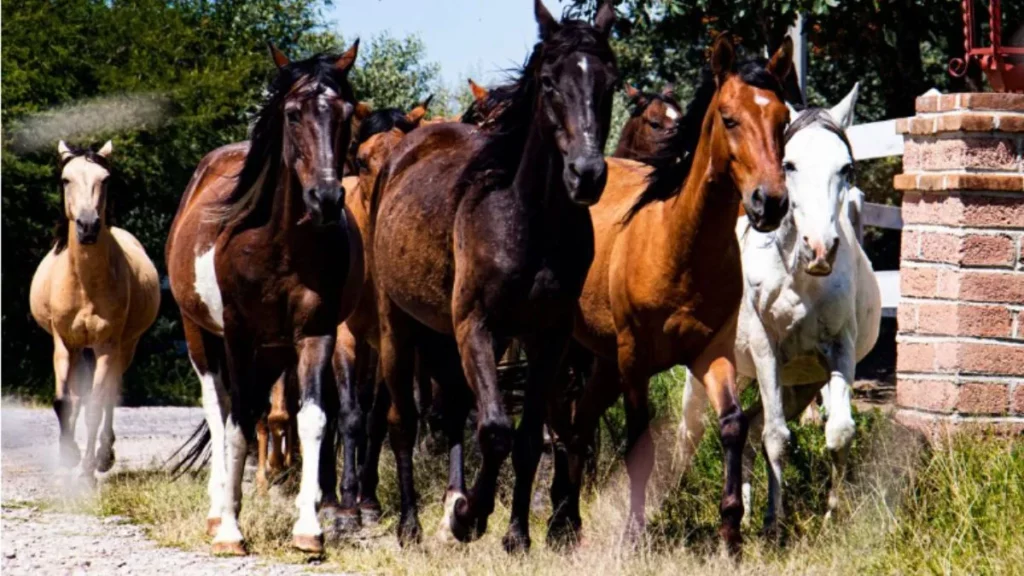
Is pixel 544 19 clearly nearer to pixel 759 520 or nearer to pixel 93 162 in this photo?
pixel 759 520

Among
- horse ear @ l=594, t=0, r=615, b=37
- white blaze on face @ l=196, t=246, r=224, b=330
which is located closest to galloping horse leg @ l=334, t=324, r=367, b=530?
white blaze on face @ l=196, t=246, r=224, b=330

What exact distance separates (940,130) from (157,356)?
16.0 metres

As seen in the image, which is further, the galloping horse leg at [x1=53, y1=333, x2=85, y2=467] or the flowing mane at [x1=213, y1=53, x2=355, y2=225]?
→ the galloping horse leg at [x1=53, y1=333, x2=85, y2=467]

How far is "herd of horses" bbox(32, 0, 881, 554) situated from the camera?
7203 mm

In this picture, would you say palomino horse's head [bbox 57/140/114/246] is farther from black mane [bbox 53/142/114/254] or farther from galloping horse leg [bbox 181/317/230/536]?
galloping horse leg [bbox 181/317/230/536]

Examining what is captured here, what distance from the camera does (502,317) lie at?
7258mm

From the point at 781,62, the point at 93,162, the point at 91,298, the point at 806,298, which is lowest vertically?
the point at 91,298

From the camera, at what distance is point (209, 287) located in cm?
865

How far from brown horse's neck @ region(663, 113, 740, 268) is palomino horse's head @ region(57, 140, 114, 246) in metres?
5.39

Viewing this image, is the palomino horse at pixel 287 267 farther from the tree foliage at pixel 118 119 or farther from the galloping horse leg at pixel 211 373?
the tree foliage at pixel 118 119

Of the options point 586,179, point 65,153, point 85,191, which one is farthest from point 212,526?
point 65,153

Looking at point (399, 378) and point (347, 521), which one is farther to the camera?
point (399, 378)

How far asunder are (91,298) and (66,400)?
831mm

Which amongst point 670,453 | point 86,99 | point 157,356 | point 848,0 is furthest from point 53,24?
point 670,453
